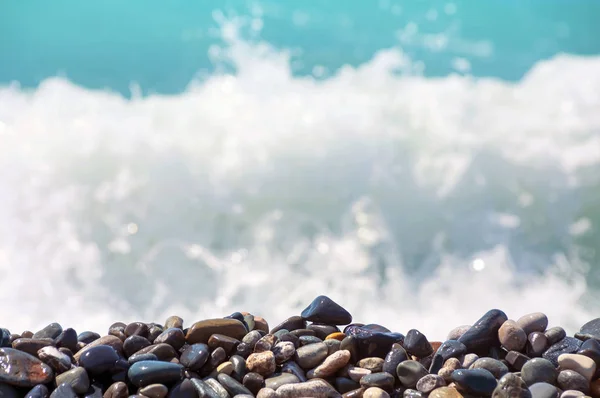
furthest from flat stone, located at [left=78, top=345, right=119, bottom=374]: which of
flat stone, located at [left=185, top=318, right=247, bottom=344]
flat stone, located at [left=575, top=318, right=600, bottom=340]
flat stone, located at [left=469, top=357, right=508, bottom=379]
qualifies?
flat stone, located at [left=575, top=318, right=600, bottom=340]

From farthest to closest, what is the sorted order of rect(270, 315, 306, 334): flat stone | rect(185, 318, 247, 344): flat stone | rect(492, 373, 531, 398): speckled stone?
1. rect(270, 315, 306, 334): flat stone
2. rect(185, 318, 247, 344): flat stone
3. rect(492, 373, 531, 398): speckled stone

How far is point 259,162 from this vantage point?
18.8 ft

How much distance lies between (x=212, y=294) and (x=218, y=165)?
1666 mm

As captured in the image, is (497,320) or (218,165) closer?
(497,320)

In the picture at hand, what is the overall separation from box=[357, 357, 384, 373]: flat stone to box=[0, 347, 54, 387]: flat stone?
0.83m

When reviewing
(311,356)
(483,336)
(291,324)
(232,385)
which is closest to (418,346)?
(483,336)

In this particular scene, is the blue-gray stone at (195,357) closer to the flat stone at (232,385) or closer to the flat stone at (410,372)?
the flat stone at (232,385)

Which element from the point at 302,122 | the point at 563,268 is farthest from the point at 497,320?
the point at 302,122

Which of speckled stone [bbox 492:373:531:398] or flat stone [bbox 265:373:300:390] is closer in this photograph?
speckled stone [bbox 492:373:531:398]

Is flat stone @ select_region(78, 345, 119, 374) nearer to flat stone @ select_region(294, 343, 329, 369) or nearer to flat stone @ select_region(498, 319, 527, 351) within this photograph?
flat stone @ select_region(294, 343, 329, 369)

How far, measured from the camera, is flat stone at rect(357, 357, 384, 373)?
67.0 inches

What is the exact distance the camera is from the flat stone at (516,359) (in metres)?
1.66

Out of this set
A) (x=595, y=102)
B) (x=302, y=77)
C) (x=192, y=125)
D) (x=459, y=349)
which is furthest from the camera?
(x=302, y=77)

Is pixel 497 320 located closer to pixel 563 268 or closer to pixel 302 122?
pixel 563 268
